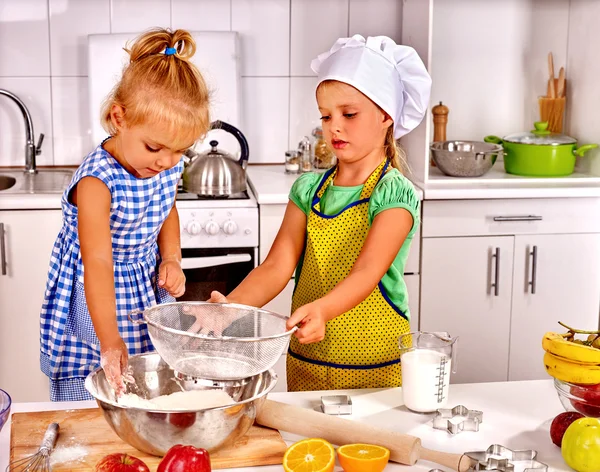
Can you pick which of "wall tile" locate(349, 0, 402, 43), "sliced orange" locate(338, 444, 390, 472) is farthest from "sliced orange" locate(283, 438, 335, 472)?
"wall tile" locate(349, 0, 402, 43)

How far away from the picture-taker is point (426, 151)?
2.79m

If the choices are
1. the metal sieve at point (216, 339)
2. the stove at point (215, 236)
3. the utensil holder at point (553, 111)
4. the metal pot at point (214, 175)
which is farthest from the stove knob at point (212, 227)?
the utensil holder at point (553, 111)

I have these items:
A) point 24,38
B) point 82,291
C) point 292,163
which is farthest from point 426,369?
point 24,38

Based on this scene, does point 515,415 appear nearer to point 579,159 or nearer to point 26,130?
point 579,159

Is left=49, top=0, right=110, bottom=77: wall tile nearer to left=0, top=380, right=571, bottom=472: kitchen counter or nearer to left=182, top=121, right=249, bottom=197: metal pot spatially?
left=182, top=121, right=249, bottom=197: metal pot

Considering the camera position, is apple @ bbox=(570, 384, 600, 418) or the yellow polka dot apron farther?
the yellow polka dot apron

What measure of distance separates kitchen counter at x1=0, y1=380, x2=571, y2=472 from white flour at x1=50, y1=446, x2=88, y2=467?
8 cm

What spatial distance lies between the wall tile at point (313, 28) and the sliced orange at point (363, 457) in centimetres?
222

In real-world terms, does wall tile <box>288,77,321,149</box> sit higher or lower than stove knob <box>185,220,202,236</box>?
higher

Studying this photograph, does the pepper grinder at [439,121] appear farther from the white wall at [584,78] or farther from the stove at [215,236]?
the stove at [215,236]

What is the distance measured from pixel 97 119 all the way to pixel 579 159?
5.89 ft

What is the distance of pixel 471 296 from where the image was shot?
283 centimetres

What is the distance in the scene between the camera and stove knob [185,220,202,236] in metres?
2.59

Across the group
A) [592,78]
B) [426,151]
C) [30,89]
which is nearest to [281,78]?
[426,151]
